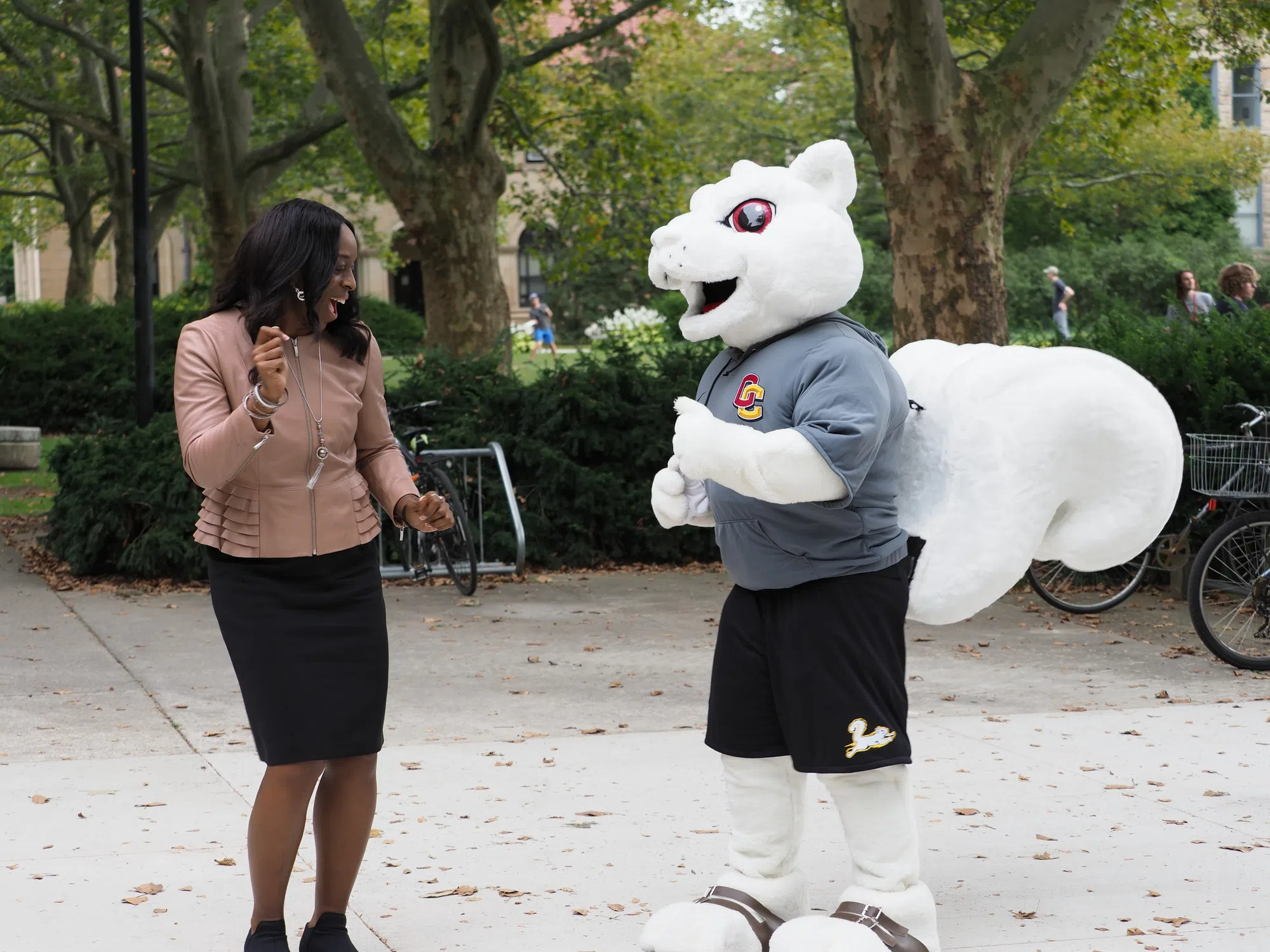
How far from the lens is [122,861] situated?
15.4ft

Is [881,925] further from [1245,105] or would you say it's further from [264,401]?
[1245,105]

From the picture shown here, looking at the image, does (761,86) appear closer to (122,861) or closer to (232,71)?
(232,71)

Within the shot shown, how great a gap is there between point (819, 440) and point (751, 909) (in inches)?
47.8

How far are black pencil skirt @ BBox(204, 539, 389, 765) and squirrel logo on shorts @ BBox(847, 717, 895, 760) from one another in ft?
3.58

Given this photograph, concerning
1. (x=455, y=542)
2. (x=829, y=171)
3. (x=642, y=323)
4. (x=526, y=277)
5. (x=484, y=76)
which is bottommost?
(x=455, y=542)

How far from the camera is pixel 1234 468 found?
8055mm

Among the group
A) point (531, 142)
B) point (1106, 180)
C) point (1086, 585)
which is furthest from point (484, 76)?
point (1106, 180)

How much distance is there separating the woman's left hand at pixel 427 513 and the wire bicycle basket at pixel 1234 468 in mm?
5068

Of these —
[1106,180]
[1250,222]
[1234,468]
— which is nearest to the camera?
[1234,468]

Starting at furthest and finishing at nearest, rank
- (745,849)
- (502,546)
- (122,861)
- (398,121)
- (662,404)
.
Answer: (398,121) < (662,404) < (502,546) < (122,861) < (745,849)

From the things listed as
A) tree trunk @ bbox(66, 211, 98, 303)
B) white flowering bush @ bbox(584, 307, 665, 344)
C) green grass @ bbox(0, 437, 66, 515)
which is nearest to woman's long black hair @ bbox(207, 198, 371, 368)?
green grass @ bbox(0, 437, 66, 515)

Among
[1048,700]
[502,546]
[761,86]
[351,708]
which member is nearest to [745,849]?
[351,708]

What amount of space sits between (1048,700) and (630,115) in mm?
13809

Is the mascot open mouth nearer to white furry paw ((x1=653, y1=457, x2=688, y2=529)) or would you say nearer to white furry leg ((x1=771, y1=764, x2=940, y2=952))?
white furry paw ((x1=653, y1=457, x2=688, y2=529))
